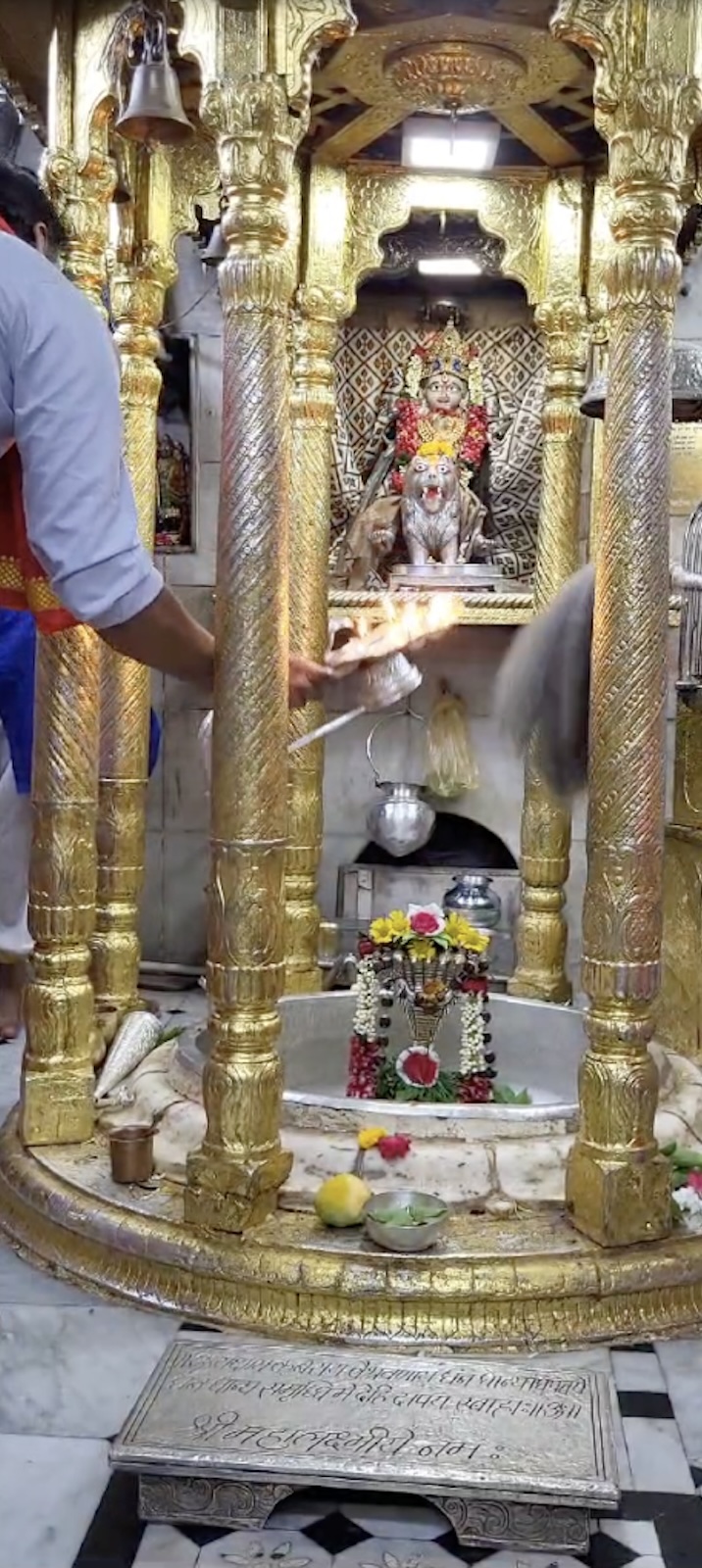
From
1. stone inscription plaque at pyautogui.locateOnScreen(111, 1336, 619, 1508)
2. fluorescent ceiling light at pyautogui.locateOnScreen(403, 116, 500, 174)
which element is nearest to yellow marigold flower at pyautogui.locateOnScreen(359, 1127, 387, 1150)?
stone inscription plaque at pyautogui.locateOnScreen(111, 1336, 619, 1508)

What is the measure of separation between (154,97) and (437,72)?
1.10 m

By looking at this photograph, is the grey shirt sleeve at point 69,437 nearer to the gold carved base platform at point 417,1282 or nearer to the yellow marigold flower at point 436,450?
the gold carved base platform at point 417,1282

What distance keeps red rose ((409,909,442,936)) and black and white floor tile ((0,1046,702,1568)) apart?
157 centimetres

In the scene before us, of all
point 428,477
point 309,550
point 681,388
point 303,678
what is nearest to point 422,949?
point 303,678

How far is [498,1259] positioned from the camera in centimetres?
335

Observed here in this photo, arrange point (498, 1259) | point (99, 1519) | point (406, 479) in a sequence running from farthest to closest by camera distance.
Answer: point (406, 479) → point (498, 1259) → point (99, 1519)

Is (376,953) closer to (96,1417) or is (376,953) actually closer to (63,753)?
(63,753)

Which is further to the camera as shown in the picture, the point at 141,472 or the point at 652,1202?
the point at 141,472

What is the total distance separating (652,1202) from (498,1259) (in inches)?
16.8

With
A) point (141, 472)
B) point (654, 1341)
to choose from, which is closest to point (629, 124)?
point (141, 472)

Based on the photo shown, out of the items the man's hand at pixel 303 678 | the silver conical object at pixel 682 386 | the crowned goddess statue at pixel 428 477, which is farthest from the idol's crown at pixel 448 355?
the man's hand at pixel 303 678

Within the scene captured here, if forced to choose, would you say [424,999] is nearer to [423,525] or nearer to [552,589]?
[552,589]

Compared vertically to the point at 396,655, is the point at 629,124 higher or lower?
higher

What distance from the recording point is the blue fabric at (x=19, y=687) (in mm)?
4996
